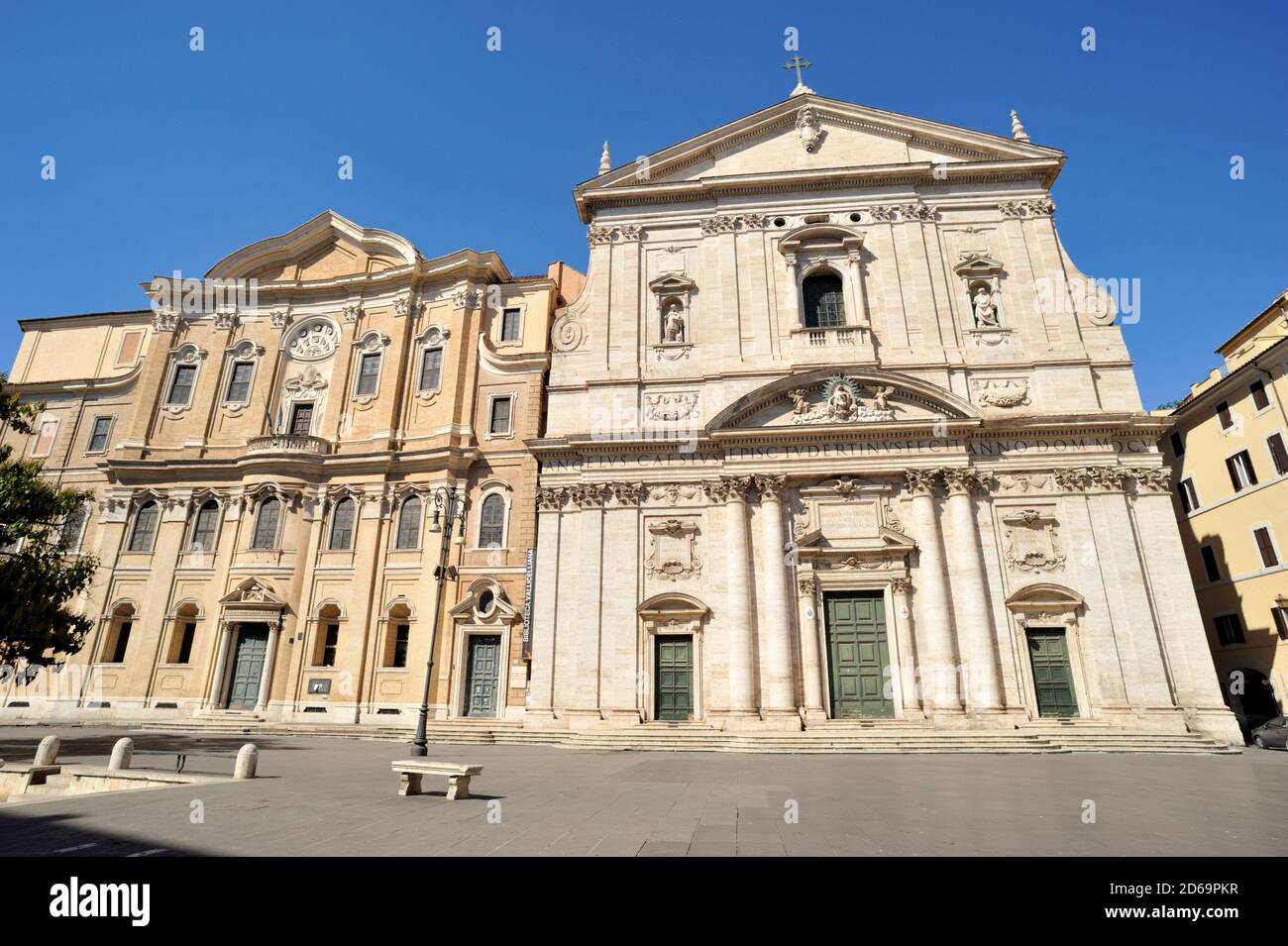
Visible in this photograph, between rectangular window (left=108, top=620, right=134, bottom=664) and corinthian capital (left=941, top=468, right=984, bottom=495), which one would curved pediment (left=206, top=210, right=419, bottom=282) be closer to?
rectangular window (left=108, top=620, right=134, bottom=664)

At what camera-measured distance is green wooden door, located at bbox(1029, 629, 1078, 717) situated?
1962 cm

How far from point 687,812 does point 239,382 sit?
2931 centimetres

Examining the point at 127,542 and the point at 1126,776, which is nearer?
the point at 1126,776

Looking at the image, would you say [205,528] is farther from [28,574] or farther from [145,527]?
[28,574]

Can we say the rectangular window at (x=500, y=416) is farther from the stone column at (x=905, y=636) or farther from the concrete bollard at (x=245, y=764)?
the concrete bollard at (x=245, y=764)

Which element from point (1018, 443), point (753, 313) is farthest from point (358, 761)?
point (1018, 443)

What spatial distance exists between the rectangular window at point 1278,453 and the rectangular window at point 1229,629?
562 cm

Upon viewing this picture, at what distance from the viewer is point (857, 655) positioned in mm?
20578

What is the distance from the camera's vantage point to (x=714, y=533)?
21953 millimetres

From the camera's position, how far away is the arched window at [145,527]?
26948 millimetres

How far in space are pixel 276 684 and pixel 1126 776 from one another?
25.1 m

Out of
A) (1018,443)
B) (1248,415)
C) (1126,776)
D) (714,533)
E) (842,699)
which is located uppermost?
(1248,415)

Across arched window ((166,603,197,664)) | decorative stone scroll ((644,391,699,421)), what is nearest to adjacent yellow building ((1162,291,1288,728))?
decorative stone scroll ((644,391,699,421))
